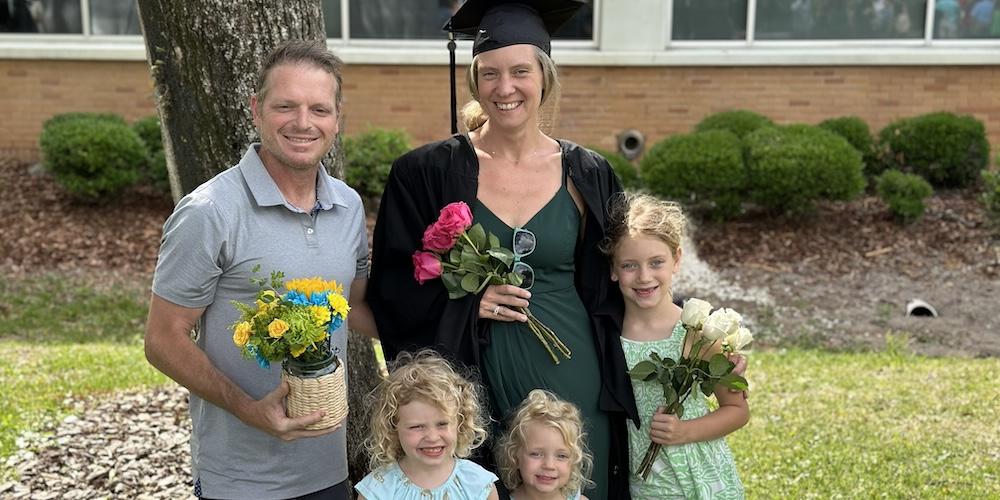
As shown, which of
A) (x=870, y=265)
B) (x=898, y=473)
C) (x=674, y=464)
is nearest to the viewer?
(x=674, y=464)

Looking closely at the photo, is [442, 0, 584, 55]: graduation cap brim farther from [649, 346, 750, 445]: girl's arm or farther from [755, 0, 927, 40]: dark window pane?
[755, 0, 927, 40]: dark window pane

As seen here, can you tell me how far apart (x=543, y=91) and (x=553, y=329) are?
776mm

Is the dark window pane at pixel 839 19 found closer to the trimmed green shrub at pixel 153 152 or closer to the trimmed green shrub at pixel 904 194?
the trimmed green shrub at pixel 904 194

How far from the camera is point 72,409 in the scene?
5.99 m

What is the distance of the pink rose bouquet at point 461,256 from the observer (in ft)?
10.4

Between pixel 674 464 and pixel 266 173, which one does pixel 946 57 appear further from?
pixel 266 173

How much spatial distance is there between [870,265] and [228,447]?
8.67 metres

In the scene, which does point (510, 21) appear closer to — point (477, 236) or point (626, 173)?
point (477, 236)

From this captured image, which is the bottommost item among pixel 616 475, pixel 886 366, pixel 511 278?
pixel 886 366

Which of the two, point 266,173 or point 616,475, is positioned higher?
point 266,173

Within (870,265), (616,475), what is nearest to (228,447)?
(616,475)

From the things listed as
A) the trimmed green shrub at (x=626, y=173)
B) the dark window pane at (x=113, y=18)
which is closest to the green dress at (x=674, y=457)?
the trimmed green shrub at (x=626, y=173)

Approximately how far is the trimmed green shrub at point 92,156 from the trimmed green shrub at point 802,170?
21.6 ft

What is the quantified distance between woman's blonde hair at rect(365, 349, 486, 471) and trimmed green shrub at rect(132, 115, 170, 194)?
9.03 meters
